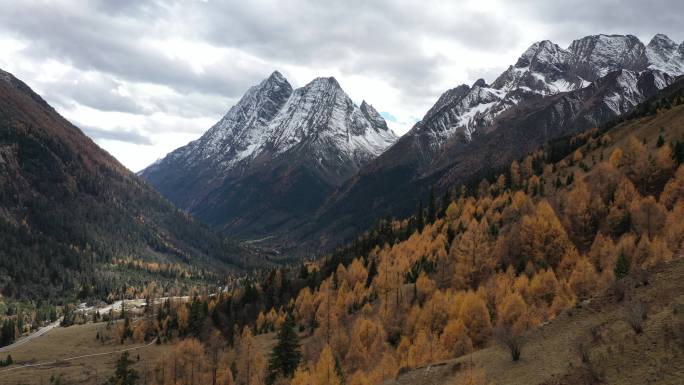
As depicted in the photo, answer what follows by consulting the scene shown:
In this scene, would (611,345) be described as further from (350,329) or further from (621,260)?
(350,329)

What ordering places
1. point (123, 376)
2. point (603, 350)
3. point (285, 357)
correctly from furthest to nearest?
point (123, 376) < point (285, 357) < point (603, 350)

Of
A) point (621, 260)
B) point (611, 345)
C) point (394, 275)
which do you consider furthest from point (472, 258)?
point (611, 345)

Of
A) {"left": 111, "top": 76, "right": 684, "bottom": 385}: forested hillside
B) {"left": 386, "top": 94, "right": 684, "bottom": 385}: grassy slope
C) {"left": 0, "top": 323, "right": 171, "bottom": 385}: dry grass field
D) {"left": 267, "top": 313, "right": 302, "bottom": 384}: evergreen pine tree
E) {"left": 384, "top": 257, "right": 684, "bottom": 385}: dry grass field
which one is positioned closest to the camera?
{"left": 386, "top": 94, "right": 684, "bottom": 385}: grassy slope

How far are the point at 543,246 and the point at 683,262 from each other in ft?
230

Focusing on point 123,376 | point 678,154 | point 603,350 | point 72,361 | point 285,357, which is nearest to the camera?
point 603,350

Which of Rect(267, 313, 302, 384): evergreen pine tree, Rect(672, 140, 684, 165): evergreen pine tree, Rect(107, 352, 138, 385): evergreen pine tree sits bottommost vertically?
Rect(107, 352, 138, 385): evergreen pine tree

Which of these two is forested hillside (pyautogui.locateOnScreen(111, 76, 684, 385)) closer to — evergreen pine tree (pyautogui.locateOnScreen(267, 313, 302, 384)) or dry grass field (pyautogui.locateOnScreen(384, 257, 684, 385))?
evergreen pine tree (pyautogui.locateOnScreen(267, 313, 302, 384))

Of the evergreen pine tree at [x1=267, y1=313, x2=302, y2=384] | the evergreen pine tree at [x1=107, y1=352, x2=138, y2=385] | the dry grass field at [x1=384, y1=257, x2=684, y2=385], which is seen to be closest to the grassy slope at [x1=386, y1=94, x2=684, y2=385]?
the dry grass field at [x1=384, y1=257, x2=684, y2=385]

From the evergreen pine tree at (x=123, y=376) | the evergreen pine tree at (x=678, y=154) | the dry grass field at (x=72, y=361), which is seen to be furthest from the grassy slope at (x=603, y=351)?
the dry grass field at (x=72, y=361)

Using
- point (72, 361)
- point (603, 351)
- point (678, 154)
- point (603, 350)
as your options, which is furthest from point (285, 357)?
point (72, 361)

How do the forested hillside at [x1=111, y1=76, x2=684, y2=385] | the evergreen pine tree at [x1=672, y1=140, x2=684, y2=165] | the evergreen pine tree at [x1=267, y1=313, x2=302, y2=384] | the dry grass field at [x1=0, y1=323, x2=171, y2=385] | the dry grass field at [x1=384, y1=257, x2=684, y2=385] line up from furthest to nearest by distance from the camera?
the dry grass field at [x1=0, y1=323, x2=171, y2=385]
the evergreen pine tree at [x1=672, y1=140, x2=684, y2=165]
the evergreen pine tree at [x1=267, y1=313, x2=302, y2=384]
the forested hillside at [x1=111, y1=76, x2=684, y2=385]
the dry grass field at [x1=384, y1=257, x2=684, y2=385]

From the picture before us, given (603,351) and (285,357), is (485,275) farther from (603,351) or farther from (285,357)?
(603,351)

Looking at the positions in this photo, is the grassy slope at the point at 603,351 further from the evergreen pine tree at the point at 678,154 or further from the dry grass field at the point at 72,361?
the dry grass field at the point at 72,361

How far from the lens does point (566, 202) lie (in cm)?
13238
